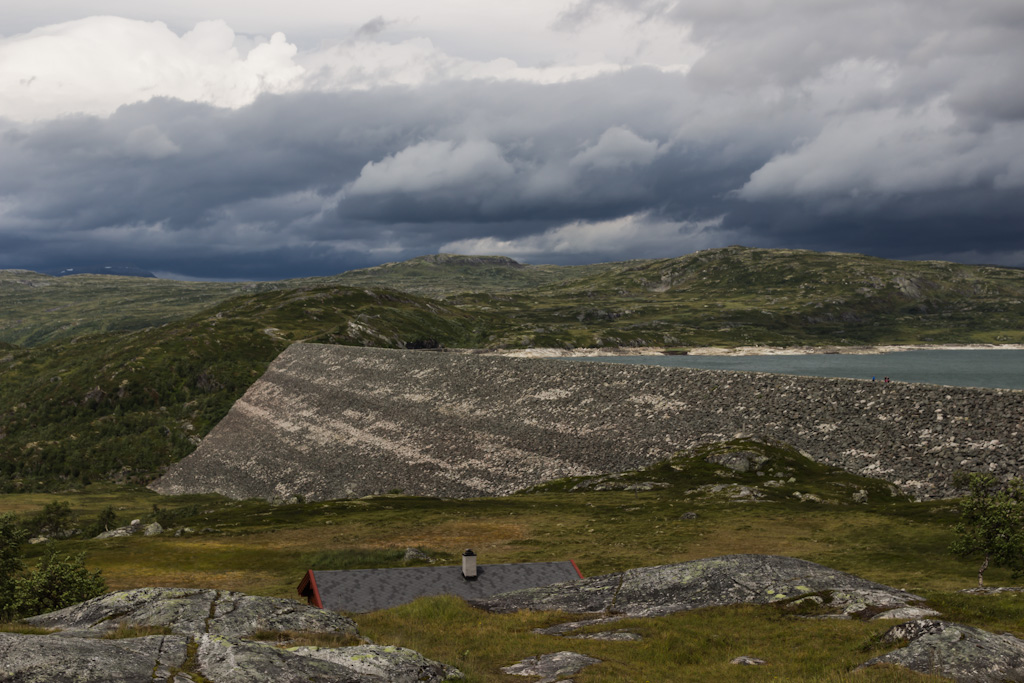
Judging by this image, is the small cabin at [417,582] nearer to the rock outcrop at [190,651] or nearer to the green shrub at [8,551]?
the rock outcrop at [190,651]

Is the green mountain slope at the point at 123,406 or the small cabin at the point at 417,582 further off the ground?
the small cabin at the point at 417,582

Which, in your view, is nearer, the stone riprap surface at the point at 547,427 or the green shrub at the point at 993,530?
the green shrub at the point at 993,530

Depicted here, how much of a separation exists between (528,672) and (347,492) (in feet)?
260

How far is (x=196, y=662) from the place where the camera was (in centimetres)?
1439

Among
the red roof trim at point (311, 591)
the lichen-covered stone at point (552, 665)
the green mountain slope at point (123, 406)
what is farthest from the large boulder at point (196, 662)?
the green mountain slope at point (123, 406)

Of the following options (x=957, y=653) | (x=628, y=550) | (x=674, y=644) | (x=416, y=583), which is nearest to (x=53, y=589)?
(x=416, y=583)

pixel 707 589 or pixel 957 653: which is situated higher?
pixel 957 653

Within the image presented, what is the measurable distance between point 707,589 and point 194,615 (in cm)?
2094

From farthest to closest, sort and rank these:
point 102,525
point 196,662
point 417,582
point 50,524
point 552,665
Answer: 1. point 102,525
2. point 50,524
3. point 417,582
4. point 552,665
5. point 196,662

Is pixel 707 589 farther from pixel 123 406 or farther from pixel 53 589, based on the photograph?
pixel 123 406

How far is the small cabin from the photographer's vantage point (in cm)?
3409

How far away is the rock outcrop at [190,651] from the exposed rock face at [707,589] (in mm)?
11852

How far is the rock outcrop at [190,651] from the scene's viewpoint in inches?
504

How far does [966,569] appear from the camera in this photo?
38.6 metres
